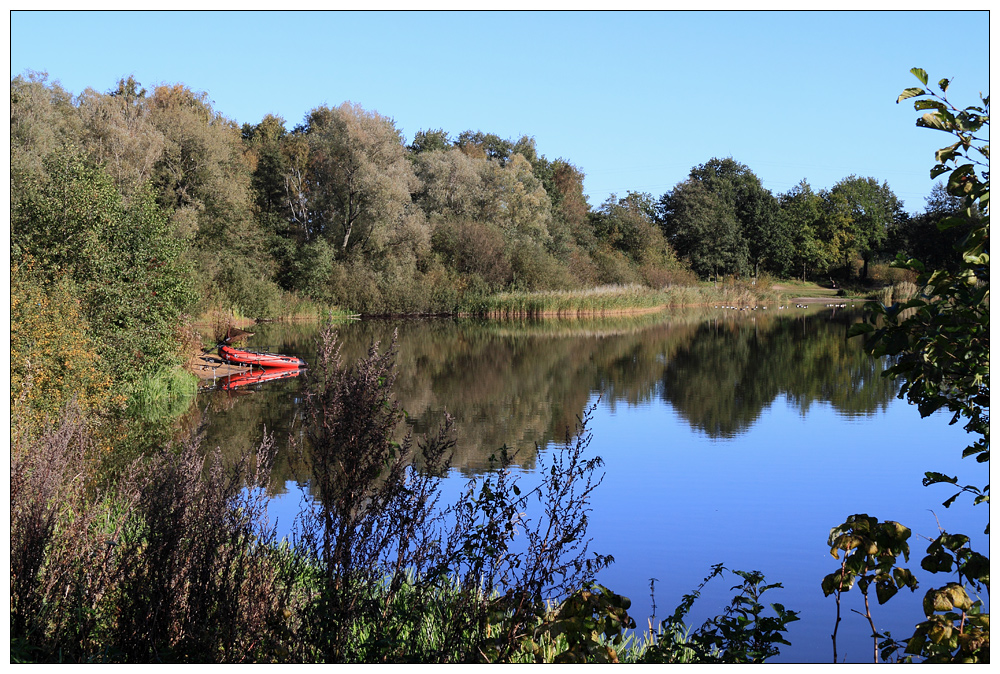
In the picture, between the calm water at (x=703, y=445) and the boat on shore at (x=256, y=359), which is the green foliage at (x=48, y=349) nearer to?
the calm water at (x=703, y=445)

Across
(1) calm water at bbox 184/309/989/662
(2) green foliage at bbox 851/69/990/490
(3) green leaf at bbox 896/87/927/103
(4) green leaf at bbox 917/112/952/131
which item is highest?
(3) green leaf at bbox 896/87/927/103

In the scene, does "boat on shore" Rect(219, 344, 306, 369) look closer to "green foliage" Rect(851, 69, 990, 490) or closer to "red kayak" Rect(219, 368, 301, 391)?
"red kayak" Rect(219, 368, 301, 391)

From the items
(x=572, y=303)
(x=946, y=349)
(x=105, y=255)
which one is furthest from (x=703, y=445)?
(x=572, y=303)

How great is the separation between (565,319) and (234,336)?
21.5m

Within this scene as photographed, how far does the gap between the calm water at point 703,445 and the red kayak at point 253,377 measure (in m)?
0.76

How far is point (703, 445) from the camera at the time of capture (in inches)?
481

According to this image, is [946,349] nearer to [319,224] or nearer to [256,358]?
[256,358]

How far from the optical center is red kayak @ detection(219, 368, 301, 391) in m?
17.7

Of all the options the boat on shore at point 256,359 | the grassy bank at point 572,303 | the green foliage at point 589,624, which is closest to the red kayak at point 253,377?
the boat on shore at point 256,359

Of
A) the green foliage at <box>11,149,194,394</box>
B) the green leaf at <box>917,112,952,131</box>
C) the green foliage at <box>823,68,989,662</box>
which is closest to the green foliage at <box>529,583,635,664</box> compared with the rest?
the green foliage at <box>823,68,989,662</box>

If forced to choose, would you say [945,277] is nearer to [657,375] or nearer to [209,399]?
[209,399]

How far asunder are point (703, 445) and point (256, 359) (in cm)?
1122

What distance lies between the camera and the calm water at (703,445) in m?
6.83

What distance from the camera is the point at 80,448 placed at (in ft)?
16.4
